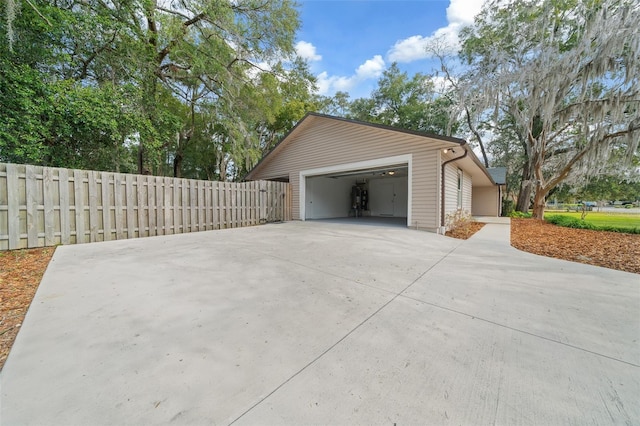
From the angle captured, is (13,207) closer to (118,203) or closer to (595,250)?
(118,203)

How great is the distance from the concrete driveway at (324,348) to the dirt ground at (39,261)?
0.44 feet

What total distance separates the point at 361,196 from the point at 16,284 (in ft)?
42.4

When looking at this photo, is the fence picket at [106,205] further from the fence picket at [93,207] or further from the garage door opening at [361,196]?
the garage door opening at [361,196]

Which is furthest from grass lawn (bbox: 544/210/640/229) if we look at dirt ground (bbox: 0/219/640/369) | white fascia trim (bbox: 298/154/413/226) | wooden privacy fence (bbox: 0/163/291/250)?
wooden privacy fence (bbox: 0/163/291/250)

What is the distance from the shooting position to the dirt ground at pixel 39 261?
2056mm

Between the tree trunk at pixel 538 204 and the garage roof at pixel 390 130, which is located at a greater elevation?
the garage roof at pixel 390 130

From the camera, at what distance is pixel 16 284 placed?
9.28 feet

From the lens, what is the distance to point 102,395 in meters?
1.25

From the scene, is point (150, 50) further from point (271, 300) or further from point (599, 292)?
point (599, 292)

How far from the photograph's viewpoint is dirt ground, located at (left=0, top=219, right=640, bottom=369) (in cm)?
206

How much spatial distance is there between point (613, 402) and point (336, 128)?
899 centimetres

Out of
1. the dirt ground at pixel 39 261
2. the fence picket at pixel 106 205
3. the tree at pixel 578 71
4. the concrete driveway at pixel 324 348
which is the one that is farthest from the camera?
the tree at pixel 578 71

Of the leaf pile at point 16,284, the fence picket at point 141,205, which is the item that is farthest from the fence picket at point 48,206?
the fence picket at point 141,205

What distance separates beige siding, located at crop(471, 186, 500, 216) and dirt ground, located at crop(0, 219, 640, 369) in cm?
1012
